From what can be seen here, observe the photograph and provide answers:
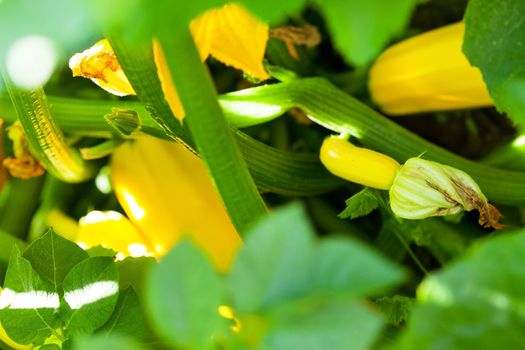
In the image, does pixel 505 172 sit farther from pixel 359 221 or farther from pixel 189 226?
pixel 189 226

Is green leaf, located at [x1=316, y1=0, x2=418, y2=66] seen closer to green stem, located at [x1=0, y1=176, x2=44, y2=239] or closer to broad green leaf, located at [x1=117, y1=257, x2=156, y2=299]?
broad green leaf, located at [x1=117, y1=257, x2=156, y2=299]

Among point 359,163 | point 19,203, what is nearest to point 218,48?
point 359,163

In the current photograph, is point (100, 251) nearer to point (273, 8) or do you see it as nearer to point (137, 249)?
point (137, 249)

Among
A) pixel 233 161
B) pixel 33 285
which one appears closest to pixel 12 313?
pixel 33 285

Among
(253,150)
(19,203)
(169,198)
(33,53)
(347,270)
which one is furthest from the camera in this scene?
(19,203)

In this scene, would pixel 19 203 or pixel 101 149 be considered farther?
pixel 19 203

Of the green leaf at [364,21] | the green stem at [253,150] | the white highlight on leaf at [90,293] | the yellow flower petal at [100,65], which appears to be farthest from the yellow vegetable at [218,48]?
the green leaf at [364,21]

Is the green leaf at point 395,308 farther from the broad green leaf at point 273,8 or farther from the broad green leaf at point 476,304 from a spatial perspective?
the broad green leaf at point 273,8
